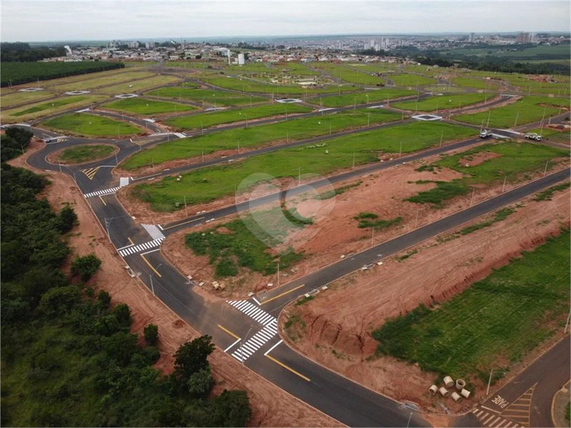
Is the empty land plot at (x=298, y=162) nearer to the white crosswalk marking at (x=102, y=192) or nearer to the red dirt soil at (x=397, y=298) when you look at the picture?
the white crosswalk marking at (x=102, y=192)

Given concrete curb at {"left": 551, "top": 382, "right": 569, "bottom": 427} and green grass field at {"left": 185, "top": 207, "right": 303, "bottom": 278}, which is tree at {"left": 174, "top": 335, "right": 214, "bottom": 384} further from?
concrete curb at {"left": 551, "top": 382, "right": 569, "bottom": 427}

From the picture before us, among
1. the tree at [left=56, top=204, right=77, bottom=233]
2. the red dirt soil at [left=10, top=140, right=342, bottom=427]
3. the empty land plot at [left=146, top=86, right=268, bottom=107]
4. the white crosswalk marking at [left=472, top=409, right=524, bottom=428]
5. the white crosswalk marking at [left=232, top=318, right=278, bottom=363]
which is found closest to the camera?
the white crosswalk marking at [left=472, top=409, right=524, bottom=428]

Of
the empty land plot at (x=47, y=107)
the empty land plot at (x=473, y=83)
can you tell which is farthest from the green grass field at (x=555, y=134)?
the empty land plot at (x=47, y=107)

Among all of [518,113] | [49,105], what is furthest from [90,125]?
[518,113]

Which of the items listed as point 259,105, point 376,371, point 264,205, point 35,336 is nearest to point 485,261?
point 376,371

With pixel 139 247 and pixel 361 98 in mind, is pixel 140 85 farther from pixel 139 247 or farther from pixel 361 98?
pixel 139 247

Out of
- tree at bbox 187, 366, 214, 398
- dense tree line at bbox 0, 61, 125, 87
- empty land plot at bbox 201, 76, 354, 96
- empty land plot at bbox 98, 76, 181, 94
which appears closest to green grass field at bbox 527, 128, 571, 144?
empty land plot at bbox 201, 76, 354, 96
